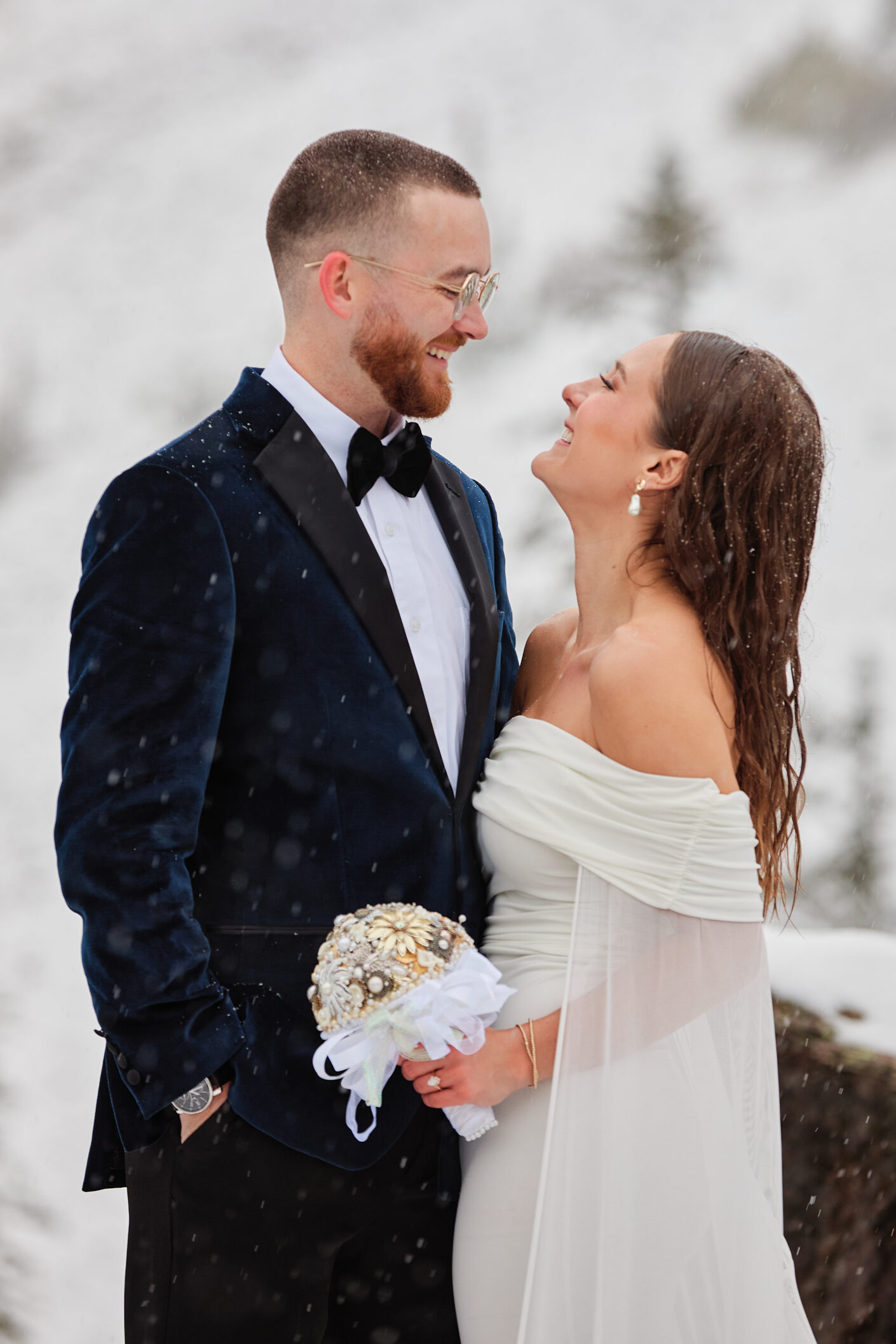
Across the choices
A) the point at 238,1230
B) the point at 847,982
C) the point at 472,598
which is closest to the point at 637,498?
the point at 472,598

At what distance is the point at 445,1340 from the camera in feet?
6.44

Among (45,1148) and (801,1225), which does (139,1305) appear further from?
(45,1148)

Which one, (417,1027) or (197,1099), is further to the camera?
(197,1099)

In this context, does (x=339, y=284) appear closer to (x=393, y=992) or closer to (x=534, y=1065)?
(x=393, y=992)

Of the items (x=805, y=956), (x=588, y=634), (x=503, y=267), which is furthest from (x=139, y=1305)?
(x=503, y=267)

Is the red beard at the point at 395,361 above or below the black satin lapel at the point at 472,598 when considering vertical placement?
above

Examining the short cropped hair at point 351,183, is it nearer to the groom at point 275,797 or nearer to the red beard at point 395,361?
the groom at point 275,797

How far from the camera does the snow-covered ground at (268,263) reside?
19.7ft

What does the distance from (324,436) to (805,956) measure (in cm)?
188

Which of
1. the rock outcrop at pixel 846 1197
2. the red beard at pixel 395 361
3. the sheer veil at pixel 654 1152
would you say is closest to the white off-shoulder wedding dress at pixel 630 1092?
the sheer veil at pixel 654 1152

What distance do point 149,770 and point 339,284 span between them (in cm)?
87

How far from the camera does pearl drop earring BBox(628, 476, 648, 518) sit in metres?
2.05

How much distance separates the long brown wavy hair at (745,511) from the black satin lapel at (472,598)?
321 mm

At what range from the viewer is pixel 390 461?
77.7 inches
